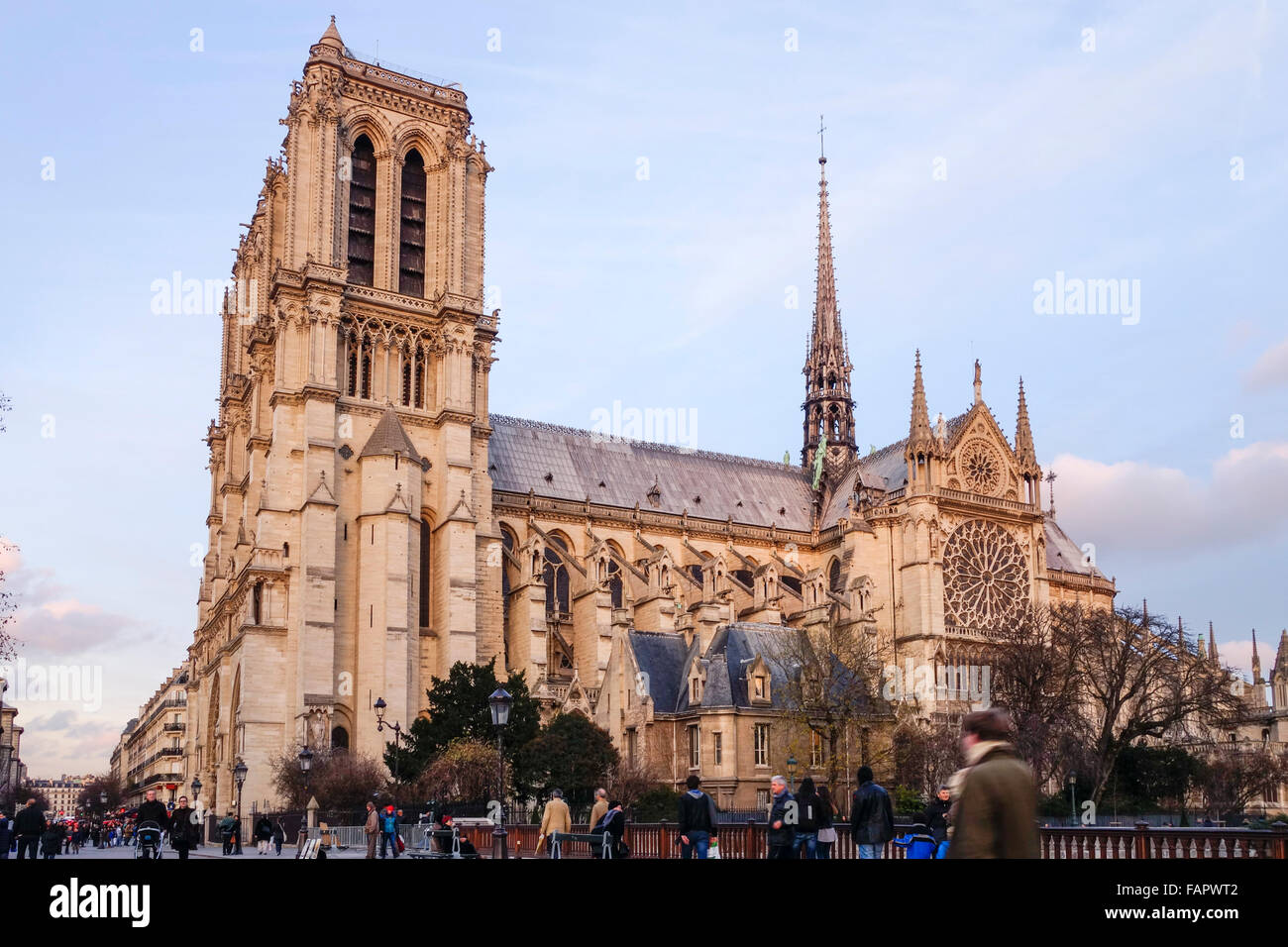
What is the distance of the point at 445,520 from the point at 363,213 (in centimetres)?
1563

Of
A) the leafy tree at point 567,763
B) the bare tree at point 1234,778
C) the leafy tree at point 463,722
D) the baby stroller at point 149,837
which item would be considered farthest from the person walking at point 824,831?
the bare tree at point 1234,778

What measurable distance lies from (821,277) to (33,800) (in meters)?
66.9

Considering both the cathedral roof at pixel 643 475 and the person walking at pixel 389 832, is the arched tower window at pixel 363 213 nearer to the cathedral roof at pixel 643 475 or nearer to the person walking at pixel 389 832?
the cathedral roof at pixel 643 475

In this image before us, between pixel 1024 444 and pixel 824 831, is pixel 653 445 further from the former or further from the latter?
pixel 824 831

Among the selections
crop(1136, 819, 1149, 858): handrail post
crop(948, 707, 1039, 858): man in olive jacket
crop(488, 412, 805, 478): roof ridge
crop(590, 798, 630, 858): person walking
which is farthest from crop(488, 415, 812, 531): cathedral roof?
crop(948, 707, 1039, 858): man in olive jacket

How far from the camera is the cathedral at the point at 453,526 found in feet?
167

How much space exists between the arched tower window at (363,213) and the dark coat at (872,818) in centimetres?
4777

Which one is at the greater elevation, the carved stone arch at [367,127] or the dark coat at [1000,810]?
the carved stone arch at [367,127]

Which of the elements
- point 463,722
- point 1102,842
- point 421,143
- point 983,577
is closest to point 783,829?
point 1102,842

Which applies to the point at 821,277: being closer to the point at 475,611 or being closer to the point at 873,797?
the point at 475,611

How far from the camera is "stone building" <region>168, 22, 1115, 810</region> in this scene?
169 feet

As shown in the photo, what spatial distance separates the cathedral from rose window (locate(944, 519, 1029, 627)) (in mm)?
141

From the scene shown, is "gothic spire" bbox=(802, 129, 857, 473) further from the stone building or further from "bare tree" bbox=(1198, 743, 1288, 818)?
"bare tree" bbox=(1198, 743, 1288, 818)

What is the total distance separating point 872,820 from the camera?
A: 50.5 ft
